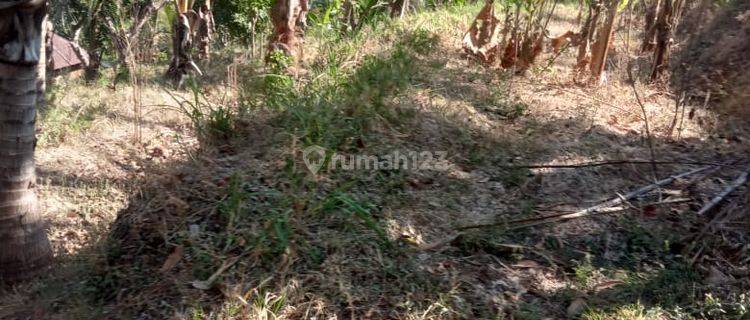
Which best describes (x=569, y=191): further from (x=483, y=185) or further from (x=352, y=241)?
(x=352, y=241)

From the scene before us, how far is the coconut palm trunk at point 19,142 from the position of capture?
393 cm

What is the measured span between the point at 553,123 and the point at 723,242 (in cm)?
215

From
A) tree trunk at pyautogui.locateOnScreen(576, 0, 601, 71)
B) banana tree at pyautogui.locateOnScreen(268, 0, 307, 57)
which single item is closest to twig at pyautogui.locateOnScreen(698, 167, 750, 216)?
tree trunk at pyautogui.locateOnScreen(576, 0, 601, 71)

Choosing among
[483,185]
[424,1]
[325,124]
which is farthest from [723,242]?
[424,1]

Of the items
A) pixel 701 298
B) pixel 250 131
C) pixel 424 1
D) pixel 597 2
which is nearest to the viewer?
pixel 701 298

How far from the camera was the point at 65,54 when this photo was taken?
40.5ft

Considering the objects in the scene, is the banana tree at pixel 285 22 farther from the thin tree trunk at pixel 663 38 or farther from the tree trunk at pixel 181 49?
the thin tree trunk at pixel 663 38

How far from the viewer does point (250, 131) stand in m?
4.74

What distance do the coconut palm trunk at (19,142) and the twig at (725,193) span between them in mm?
4304

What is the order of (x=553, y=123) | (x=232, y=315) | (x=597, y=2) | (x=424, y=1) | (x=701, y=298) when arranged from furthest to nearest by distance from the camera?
1. (x=424, y=1)
2. (x=597, y=2)
3. (x=553, y=123)
4. (x=701, y=298)
5. (x=232, y=315)

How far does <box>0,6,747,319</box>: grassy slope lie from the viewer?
330 centimetres

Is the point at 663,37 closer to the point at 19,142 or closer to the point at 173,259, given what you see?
the point at 173,259

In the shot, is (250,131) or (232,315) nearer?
(232,315)

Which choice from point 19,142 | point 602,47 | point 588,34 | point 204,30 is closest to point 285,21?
point 204,30
